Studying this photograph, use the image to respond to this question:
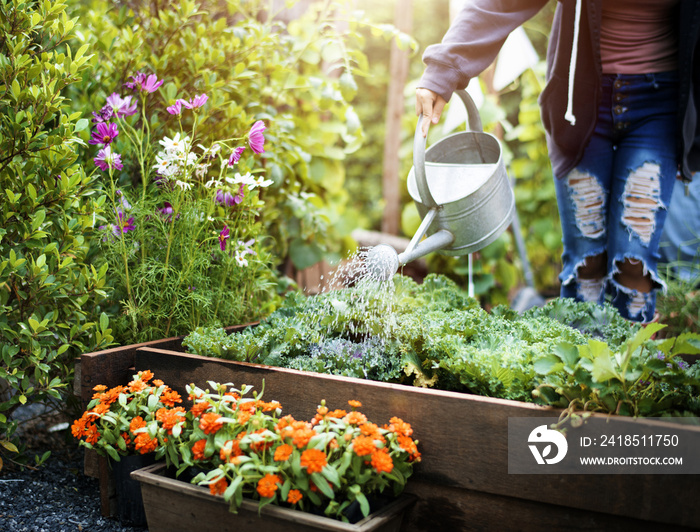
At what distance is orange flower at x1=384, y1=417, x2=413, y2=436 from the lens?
1.17 m

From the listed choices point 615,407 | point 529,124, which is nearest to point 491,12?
point 615,407

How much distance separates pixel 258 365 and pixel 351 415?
380mm

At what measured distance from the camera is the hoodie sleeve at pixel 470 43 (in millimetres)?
1688

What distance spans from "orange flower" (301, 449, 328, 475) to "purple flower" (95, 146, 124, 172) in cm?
107

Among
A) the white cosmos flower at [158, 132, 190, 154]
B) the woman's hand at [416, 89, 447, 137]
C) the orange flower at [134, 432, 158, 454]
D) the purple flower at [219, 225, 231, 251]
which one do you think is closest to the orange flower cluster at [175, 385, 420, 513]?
the orange flower at [134, 432, 158, 454]

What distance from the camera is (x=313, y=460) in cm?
106

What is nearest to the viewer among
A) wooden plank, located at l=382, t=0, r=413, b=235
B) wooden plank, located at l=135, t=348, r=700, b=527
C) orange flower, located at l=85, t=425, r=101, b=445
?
wooden plank, located at l=135, t=348, r=700, b=527

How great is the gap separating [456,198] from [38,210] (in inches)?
45.3

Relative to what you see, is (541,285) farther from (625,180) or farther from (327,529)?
(327,529)

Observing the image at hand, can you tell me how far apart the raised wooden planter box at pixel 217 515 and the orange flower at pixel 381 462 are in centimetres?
10

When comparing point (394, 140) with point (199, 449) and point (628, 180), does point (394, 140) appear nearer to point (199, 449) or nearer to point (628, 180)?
point (628, 180)

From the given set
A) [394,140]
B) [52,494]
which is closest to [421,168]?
[52,494]

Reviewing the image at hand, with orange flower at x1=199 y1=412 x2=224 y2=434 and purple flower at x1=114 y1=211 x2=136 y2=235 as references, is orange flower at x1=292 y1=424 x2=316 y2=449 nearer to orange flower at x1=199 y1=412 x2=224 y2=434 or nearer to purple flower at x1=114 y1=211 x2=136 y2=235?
orange flower at x1=199 y1=412 x2=224 y2=434

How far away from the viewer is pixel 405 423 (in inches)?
47.2
